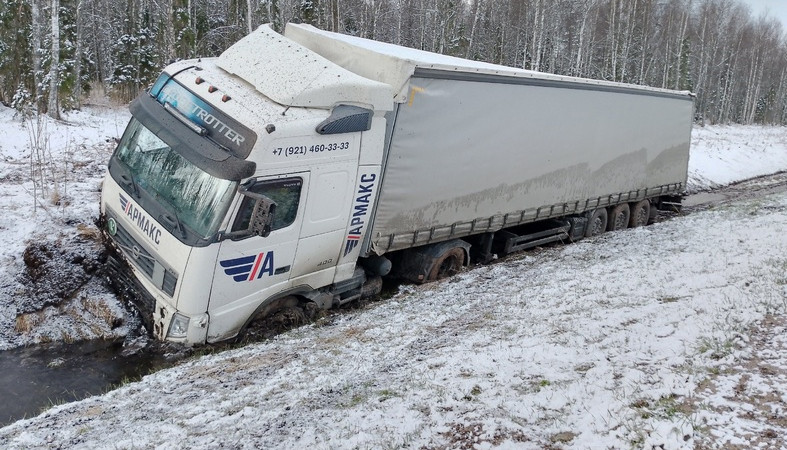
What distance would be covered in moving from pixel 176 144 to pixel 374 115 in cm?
227

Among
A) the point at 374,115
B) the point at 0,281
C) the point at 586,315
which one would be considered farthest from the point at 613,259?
the point at 0,281

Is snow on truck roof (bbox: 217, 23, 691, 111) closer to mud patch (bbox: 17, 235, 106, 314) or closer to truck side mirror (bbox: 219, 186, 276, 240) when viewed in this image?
truck side mirror (bbox: 219, 186, 276, 240)

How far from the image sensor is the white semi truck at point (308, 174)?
5695mm

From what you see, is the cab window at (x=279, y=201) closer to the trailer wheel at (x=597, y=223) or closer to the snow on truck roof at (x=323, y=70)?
the snow on truck roof at (x=323, y=70)

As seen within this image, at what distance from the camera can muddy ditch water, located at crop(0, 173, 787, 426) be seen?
216 inches

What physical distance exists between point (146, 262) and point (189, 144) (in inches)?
52.5

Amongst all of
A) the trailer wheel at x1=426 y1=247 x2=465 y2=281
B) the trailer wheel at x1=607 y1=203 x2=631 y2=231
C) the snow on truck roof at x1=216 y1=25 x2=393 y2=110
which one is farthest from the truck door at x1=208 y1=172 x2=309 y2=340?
the trailer wheel at x1=607 y1=203 x2=631 y2=231

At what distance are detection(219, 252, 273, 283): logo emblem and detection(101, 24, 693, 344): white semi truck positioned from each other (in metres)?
0.01

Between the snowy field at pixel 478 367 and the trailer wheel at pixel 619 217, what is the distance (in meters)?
3.82

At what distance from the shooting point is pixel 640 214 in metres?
13.9

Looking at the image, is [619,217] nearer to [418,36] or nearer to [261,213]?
[261,213]

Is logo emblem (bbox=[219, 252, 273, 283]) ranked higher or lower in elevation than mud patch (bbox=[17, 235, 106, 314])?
higher

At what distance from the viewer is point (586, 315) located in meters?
6.20

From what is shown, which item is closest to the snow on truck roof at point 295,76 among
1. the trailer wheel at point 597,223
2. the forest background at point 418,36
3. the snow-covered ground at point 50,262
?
the snow-covered ground at point 50,262
